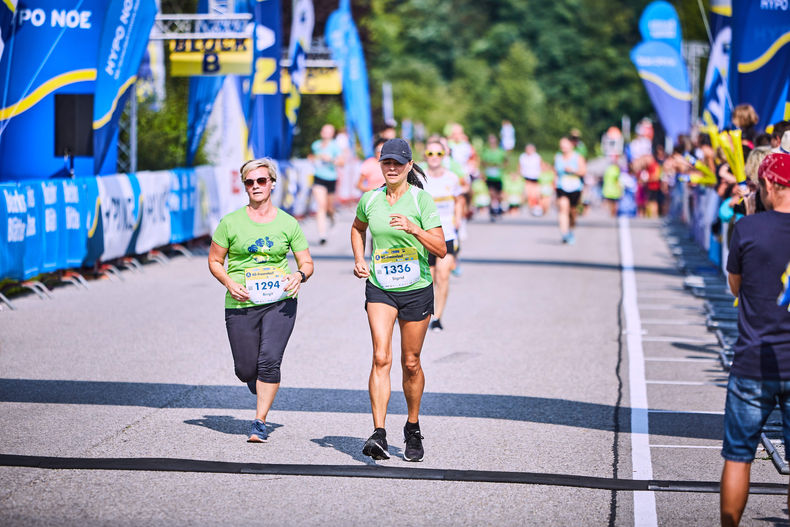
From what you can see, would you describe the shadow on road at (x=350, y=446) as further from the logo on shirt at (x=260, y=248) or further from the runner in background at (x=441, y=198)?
the runner in background at (x=441, y=198)

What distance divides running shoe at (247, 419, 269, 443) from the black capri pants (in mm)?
260

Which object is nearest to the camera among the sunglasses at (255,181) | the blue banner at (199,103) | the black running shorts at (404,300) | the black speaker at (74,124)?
the black running shorts at (404,300)

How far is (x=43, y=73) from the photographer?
15.5m

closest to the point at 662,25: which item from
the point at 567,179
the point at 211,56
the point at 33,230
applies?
the point at 567,179

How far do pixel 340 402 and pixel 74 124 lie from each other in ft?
28.6

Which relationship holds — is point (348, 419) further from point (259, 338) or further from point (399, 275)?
point (399, 275)

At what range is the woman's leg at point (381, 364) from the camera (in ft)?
22.9

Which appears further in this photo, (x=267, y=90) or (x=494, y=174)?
(x=494, y=174)

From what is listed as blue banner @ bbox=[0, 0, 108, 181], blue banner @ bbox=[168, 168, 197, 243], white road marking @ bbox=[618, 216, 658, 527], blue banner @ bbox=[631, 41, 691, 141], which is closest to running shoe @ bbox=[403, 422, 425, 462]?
white road marking @ bbox=[618, 216, 658, 527]

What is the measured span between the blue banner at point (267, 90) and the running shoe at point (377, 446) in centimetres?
1628

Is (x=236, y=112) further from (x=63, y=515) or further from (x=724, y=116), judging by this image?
(x=63, y=515)

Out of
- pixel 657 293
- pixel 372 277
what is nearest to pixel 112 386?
pixel 372 277

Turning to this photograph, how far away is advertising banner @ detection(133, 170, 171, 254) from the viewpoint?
16953 mm

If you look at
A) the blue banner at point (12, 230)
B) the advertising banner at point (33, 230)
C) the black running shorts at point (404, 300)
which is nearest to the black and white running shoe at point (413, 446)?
the black running shorts at point (404, 300)
